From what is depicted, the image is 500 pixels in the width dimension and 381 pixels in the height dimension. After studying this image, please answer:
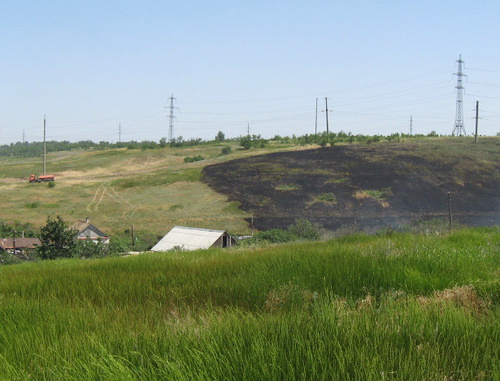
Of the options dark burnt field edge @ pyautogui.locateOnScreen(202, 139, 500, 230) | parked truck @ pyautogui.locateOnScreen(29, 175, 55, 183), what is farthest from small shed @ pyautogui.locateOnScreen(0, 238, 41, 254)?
parked truck @ pyautogui.locateOnScreen(29, 175, 55, 183)

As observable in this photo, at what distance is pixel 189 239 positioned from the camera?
3991cm

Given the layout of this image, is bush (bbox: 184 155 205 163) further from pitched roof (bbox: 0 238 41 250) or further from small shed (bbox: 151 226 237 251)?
pitched roof (bbox: 0 238 41 250)

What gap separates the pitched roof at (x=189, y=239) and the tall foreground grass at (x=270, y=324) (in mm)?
28284

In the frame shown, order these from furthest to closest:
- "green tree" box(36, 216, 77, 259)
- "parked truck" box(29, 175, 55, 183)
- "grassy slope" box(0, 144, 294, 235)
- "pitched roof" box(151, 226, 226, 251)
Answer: "parked truck" box(29, 175, 55, 183)
"grassy slope" box(0, 144, 294, 235)
"pitched roof" box(151, 226, 226, 251)
"green tree" box(36, 216, 77, 259)

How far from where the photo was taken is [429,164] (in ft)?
232

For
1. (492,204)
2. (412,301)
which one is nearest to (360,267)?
(412,301)

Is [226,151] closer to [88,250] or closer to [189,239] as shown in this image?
[189,239]

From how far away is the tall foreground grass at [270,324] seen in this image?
441cm

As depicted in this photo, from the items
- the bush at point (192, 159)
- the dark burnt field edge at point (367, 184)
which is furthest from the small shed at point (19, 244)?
the bush at point (192, 159)

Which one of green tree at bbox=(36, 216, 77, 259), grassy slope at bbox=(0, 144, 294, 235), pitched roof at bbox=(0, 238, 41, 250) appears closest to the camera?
green tree at bbox=(36, 216, 77, 259)

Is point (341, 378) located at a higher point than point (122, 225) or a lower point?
higher

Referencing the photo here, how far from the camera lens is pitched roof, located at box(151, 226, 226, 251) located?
126 feet

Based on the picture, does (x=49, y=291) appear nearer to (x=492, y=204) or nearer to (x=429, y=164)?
(x=492, y=204)

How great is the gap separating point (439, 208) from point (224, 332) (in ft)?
167
